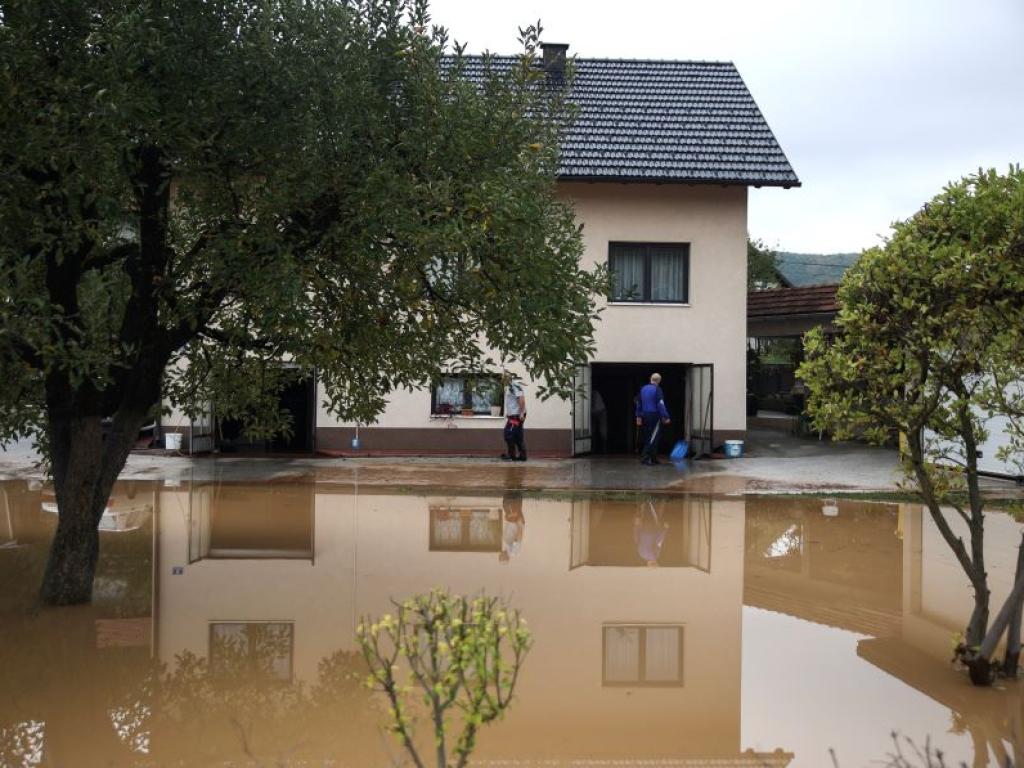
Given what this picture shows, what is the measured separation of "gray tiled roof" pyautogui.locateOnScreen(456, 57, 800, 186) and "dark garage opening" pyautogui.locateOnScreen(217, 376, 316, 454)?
7.20 m

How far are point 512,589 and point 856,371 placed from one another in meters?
4.00

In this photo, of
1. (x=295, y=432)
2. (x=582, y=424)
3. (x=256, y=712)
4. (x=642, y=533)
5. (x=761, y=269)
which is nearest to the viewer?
(x=256, y=712)

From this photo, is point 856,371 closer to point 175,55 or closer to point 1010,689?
point 1010,689

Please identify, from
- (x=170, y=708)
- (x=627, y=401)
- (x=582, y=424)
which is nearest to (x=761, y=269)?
(x=627, y=401)

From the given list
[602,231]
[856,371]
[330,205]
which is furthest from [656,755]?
[602,231]

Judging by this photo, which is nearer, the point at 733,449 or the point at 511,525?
the point at 511,525

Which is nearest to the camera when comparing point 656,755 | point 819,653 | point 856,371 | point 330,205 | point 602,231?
point 656,755

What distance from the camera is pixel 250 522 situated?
44.3ft

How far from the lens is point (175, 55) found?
789cm

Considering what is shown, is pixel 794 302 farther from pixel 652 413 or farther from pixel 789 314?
pixel 652 413

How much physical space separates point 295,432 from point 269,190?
14.7 m

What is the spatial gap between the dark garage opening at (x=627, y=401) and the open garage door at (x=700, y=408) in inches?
15.0

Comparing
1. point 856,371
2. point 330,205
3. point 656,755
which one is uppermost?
point 330,205

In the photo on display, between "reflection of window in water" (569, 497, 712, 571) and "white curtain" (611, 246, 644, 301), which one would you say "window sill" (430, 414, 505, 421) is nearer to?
"white curtain" (611, 246, 644, 301)
